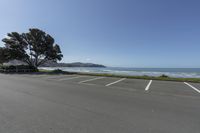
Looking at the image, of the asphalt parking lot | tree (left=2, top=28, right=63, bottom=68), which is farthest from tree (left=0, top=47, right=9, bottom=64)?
the asphalt parking lot

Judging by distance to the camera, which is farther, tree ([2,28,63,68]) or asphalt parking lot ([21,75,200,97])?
tree ([2,28,63,68])

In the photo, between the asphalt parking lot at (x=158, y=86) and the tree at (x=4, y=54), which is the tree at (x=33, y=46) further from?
the asphalt parking lot at (x=158, y=86)

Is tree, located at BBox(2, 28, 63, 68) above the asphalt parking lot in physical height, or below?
above

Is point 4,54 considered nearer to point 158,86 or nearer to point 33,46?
point 33,46

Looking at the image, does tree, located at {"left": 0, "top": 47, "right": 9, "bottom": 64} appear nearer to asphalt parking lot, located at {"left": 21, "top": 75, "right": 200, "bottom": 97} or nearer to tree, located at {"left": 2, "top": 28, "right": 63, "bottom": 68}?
tree, located at {"left": 2, "top": 28, "right": 63, "bottom": 68}

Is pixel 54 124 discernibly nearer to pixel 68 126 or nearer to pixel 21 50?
pixel 68 126

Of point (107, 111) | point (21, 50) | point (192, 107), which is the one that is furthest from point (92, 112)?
point (21, 50)

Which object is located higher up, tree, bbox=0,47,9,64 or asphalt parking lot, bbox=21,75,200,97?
tree, bbox=0,47,9,64

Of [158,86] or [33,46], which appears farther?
[33,46]

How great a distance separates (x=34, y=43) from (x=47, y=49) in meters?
2.94

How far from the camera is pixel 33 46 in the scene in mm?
26047

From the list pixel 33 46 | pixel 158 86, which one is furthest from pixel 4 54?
pixel 158 86

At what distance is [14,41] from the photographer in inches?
979

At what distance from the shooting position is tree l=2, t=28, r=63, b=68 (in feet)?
80.7
